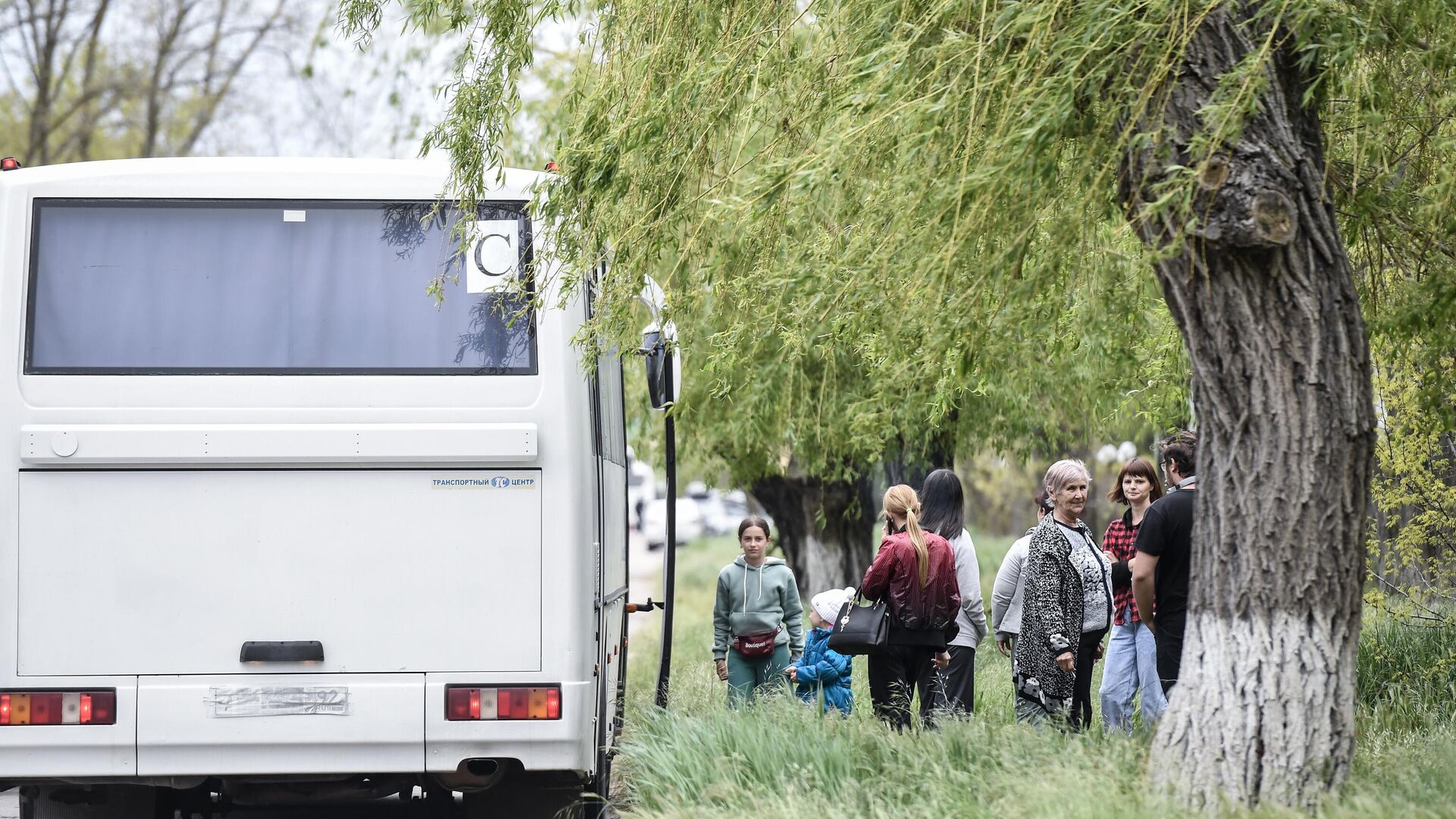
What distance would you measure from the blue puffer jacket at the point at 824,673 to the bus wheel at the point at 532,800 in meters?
1.86

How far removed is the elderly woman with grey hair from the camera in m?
7.24

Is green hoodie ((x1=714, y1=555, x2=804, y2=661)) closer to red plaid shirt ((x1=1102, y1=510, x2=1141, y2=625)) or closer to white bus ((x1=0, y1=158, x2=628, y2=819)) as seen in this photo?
red plaid shirt ((x1=1102, y1=510, x2=1141, y2=625))

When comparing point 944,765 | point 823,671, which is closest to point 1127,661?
point 823,671

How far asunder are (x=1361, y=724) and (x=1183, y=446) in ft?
5.02

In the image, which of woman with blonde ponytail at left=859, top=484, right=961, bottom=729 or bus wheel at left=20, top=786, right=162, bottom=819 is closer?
bus wheel at left=20, top=786, right=162, bottom=819

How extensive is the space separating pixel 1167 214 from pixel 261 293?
3618 millimetres

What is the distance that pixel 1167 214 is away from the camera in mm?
4973

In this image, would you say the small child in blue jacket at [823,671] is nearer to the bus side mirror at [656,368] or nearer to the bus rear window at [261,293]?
the bus side mirror at [656,368]

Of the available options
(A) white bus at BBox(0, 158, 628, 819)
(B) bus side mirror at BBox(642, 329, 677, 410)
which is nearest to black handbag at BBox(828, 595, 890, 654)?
(B) bus side mirror at BBox(642, 329, 677, 410)

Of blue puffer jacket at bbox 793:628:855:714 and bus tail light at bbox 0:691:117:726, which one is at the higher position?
bus tail light at bbox 0:691:117:726

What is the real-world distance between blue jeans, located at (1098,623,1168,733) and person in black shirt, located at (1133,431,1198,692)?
39cm

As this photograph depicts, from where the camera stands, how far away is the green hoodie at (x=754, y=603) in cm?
944

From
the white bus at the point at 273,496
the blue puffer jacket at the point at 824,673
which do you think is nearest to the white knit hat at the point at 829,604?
the blue puffer jacket at the point at 824,673

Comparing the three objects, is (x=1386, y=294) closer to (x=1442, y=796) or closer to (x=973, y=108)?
(x=1442, y=796)
